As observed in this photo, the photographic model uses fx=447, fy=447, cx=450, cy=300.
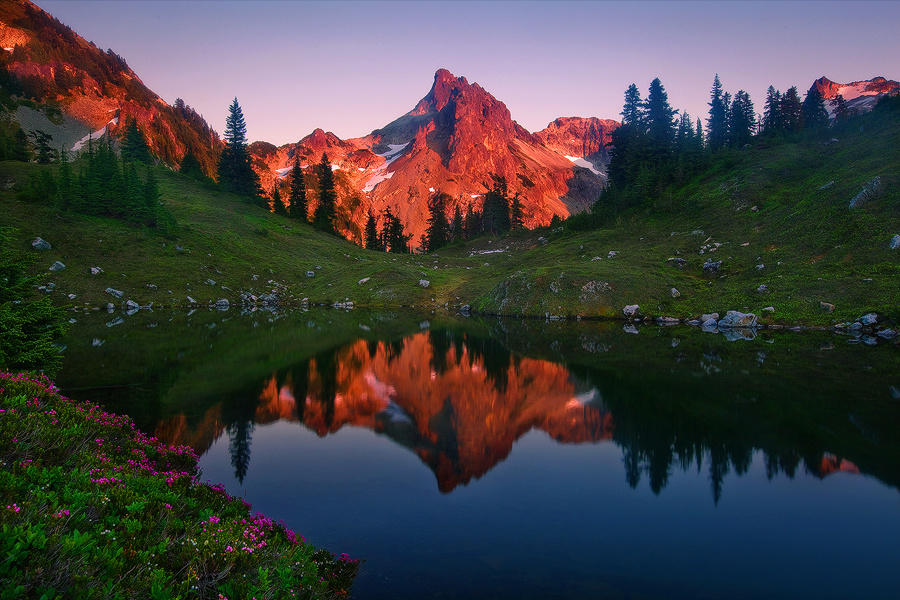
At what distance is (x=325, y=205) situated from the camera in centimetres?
13425

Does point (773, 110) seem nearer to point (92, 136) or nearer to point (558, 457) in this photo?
point (558, 457)

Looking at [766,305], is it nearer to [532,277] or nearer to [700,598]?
[532,277]

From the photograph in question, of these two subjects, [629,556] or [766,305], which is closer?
[629,556]

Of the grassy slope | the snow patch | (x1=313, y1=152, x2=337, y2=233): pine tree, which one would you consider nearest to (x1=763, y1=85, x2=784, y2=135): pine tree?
the grassy slope

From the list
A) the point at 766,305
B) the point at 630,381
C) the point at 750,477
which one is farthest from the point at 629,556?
the point at 766,305

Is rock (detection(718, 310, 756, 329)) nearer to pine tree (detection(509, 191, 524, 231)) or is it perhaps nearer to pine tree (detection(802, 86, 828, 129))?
pine tree (detection(509, 191, 524, 231))

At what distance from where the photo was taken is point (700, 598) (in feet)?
27.8

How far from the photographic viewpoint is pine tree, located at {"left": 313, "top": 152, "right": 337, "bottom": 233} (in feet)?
423

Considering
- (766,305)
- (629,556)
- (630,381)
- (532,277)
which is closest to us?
(629,556)

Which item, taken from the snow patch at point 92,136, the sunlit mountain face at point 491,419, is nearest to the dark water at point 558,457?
the sunlit mountain face at point 491,419

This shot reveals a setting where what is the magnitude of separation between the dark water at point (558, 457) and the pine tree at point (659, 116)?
89083mm

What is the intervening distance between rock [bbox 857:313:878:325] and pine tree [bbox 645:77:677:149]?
7898 centimetres

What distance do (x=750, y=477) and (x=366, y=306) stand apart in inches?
2599

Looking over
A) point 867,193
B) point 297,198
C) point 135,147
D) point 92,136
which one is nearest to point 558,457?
point 867,193
